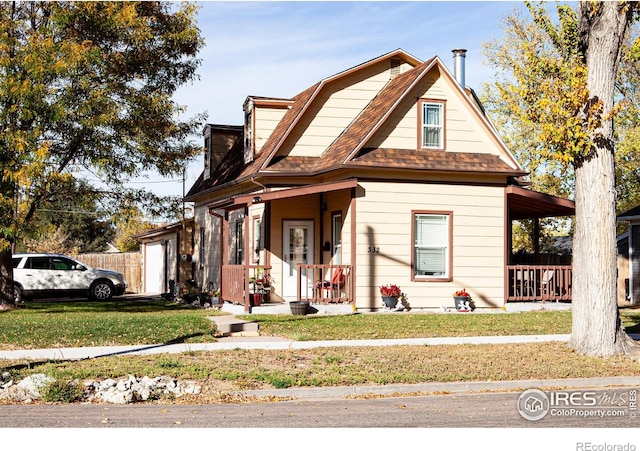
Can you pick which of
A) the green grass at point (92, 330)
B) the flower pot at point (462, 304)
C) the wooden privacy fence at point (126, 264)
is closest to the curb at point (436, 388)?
the green grass at point (92, 330)

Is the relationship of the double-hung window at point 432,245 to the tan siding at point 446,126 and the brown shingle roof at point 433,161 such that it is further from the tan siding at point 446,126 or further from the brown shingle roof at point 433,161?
the tan siding at point 446,126

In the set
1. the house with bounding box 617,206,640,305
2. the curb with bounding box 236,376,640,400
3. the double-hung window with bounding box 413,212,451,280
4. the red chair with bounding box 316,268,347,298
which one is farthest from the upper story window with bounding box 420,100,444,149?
the curb with bounding box 236,376,640,400

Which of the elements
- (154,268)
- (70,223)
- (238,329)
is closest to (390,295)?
(238,329)

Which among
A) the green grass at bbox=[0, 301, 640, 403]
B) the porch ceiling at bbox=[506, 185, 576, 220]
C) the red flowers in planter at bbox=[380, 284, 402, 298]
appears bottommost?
the green grass at bbox=[0, 301, 640, 403]

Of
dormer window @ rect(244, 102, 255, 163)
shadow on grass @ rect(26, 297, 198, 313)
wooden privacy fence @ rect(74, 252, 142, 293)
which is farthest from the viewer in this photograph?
wooden privacy fence @ rect(74, 252, 142, 293)

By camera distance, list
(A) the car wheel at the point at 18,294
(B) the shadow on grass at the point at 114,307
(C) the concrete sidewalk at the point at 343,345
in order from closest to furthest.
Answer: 1. (C) the concrete sidewalk at the point at 343,345
2. (B) the shadow on grass at the point at 114,307
3. (A) the car wheel at the point at 18,294

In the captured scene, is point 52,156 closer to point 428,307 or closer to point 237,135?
point 237,135

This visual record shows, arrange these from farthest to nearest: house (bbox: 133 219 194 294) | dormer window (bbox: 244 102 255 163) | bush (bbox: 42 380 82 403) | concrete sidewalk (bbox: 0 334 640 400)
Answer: house (bbox: 133 219 194 294) < dormer window (bbox: 244 102 255 163) < concrete sidewalk (bbox: 0 334 640 400) < bush (bbox: 42 380 82 403)

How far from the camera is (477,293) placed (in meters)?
23.1

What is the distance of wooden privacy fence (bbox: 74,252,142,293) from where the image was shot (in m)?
40.3

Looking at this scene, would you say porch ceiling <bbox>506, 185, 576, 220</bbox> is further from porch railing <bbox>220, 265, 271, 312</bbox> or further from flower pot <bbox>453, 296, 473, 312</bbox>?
porch railing <bbox>220, 265, 271, 312</bbox>

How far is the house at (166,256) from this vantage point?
106ft
